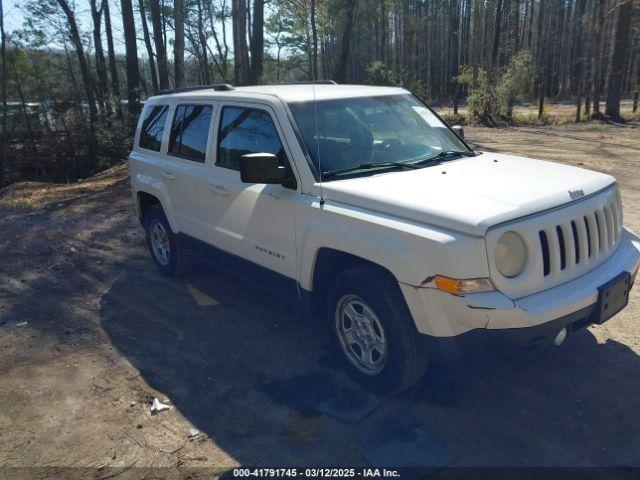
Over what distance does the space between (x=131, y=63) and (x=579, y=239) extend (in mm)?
16432

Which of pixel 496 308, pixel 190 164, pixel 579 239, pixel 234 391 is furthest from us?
pixel 190 164

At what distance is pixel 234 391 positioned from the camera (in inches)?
151

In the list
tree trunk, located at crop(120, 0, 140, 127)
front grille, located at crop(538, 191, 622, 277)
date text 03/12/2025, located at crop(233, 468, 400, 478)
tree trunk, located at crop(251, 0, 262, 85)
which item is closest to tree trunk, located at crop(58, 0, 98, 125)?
tree trunk, located at crop(120, 0, 140, 127)

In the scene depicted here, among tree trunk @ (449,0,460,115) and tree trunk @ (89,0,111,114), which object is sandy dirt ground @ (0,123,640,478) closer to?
tree trunk @ (89,0,111,114)

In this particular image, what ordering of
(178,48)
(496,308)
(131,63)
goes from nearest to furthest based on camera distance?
(496,308) < (178,48) < (131,63)

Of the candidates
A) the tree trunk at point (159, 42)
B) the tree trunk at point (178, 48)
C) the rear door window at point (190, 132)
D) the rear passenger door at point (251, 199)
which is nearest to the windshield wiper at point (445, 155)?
the rear passenger door at point (251, 199)

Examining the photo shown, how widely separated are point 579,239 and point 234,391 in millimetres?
2474

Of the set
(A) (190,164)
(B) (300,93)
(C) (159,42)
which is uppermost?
(C) (159,42)

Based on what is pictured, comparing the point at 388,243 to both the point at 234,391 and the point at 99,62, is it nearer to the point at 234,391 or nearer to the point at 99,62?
the point at 234,391

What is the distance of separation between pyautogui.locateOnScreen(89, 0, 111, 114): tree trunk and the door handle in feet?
42.4

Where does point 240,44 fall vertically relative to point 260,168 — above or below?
above

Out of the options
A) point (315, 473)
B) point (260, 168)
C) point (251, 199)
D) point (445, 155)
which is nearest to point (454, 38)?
point (445, 155)

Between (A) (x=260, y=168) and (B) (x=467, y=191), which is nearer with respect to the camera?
(B) (x=467, y=191)

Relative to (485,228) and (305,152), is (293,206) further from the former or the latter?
(485,228)
